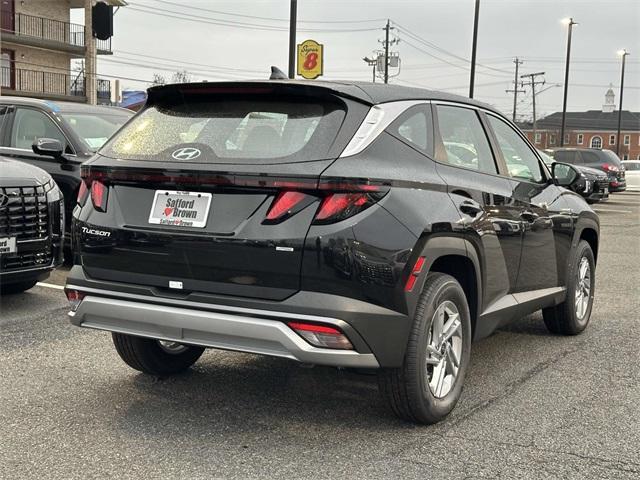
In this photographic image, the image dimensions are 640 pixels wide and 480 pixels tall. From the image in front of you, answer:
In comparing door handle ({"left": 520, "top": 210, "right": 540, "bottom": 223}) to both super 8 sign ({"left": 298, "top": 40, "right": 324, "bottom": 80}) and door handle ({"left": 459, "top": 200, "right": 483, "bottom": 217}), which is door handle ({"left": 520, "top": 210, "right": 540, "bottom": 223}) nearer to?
door handle ({"left": 459, "top": 200, "right": 483, "bottom": 217})

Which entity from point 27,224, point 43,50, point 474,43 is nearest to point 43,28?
point 43,50

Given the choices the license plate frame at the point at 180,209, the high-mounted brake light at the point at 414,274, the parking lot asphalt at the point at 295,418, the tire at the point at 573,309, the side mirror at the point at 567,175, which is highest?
the side mirror at the point at 567,175

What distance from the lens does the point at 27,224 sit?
6.24 meters

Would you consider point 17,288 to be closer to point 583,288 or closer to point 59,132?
point 59,132

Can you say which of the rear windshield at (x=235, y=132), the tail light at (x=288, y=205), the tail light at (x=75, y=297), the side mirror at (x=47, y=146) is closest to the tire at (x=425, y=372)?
the tail light at (x=288, y=205)

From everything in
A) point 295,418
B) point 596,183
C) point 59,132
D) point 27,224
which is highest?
point 59,132

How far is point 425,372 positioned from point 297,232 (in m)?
0.96

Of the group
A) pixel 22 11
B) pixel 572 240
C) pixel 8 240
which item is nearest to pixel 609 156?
pixel 572 240

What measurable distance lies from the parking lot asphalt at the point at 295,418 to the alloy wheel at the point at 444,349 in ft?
0.66

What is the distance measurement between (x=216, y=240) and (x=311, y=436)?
107cm

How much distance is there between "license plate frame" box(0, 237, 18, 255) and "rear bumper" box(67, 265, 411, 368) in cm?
280

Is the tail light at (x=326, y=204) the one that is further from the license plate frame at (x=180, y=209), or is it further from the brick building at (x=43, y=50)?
the brick building at (x=43, y=50)

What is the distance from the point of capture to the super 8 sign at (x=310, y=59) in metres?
15.6

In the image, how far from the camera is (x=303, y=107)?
3668mm
